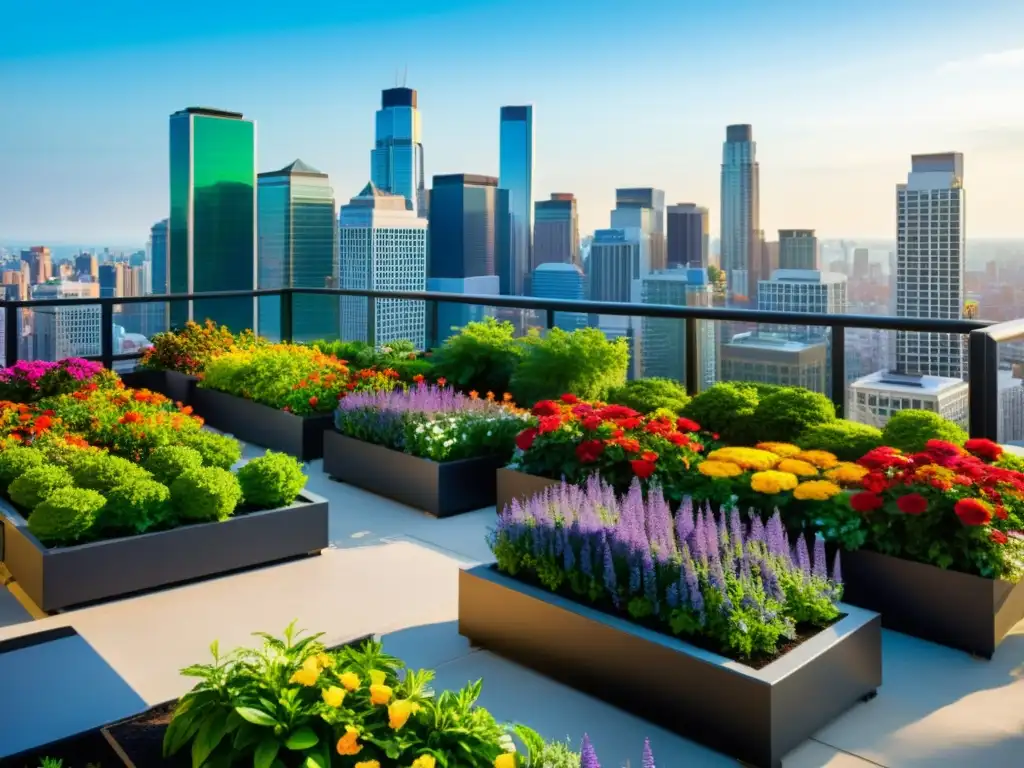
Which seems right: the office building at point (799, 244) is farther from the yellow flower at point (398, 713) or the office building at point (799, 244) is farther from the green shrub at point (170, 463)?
the yellow flower at point (398, 713)

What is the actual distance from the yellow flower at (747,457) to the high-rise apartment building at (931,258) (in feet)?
4.17

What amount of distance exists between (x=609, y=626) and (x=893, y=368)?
10.5 feet

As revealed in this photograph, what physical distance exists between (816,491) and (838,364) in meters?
1.98

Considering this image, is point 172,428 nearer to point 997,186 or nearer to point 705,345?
point 705,345

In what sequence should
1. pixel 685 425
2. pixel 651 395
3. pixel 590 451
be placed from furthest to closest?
1. pixel 651 395
2. pixel 685 425
3. pixel 590 451

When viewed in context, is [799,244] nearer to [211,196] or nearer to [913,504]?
[913,504]

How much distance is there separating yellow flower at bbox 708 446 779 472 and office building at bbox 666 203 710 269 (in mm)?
9974

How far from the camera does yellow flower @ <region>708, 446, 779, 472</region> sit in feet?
13.4

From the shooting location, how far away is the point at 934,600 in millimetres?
3238

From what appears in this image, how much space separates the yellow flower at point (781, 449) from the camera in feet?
14.4

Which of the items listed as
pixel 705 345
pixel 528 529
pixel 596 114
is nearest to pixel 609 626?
pixel 528 529

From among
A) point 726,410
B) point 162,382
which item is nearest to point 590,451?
point 726,410

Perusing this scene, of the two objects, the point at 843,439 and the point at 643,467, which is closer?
the point at 643,467

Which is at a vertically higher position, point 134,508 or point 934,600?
point 134,508
